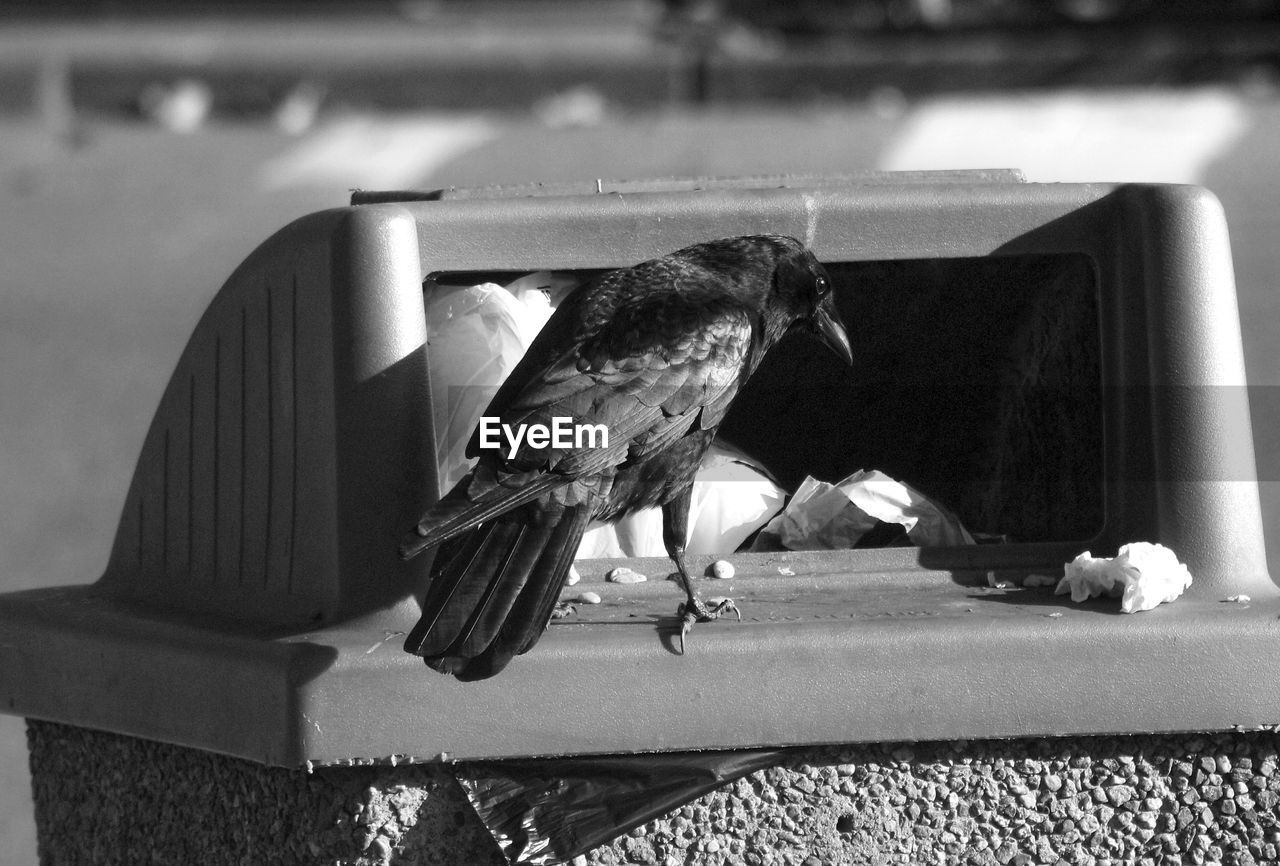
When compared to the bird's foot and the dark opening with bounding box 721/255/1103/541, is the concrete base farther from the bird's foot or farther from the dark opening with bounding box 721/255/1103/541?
the dark opening with bounding box 721/255/1103/541

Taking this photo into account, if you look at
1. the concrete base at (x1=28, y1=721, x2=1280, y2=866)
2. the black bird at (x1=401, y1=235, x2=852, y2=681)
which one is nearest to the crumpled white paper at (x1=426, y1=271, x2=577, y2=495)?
the black bird at (x1=401, y1=235, x2=852, y2=681)

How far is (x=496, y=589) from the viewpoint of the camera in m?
2.06

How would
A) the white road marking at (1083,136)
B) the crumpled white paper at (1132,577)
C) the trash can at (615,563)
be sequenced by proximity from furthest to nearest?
the white road marking at (1083,136)
the crumpled white paper at (1132,577)
the trash can at (615,563)

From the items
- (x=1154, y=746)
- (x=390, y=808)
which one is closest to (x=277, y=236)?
(x=390, y=808)

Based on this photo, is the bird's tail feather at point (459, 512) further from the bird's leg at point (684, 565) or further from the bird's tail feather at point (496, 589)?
the bird's leg at point (684, 565)

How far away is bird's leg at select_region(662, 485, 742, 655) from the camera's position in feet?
7.29

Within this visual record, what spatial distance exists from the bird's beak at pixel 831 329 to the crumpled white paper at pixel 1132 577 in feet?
1.73

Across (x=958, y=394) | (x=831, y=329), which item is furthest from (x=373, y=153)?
(x=831, y=329)

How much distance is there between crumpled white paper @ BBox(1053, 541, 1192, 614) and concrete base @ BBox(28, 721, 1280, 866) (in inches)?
7.1

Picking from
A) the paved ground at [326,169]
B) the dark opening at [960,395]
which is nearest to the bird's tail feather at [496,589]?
the dark opening at [960,395]

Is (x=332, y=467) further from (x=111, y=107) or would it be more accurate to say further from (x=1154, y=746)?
(x=111, y=107)

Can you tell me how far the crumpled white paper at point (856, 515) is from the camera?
272 cm

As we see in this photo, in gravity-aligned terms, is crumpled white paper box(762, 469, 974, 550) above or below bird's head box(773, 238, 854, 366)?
below

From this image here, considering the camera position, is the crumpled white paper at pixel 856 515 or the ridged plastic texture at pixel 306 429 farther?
the crumpled white paper at pixel 856 515
